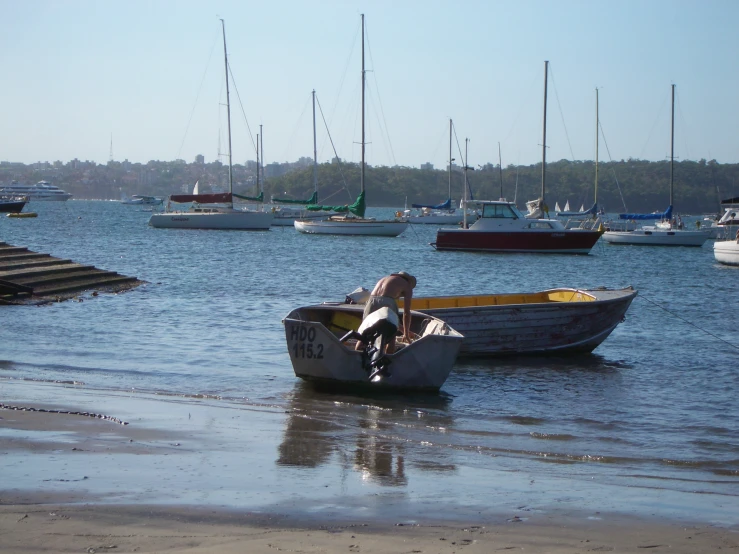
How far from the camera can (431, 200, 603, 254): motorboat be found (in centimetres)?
4759

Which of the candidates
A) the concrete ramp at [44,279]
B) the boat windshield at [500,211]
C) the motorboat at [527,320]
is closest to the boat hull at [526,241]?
the boat windshield at [500,211]

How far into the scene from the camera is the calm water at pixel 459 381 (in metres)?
9.33

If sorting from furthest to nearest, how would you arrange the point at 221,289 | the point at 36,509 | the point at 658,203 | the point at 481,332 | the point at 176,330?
the point at 658,203 → the point at 221,289 → the point at 176,330 → the point at 481,332 → the point at 36,509

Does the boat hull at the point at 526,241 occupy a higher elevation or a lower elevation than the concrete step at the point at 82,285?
higher

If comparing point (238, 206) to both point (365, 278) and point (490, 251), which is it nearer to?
point (490, 251)

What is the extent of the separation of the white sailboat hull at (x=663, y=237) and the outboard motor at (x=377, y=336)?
165 feet

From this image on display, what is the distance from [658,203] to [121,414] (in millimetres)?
163984

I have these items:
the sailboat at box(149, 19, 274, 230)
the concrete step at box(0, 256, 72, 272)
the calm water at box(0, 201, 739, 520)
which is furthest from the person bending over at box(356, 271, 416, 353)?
the sailboat at box(149, 19, 274, 230)

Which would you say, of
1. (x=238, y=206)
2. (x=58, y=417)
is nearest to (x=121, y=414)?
(x=58, y=417)

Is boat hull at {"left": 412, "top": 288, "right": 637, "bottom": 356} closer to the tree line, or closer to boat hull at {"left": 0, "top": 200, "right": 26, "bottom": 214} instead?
boat hull at {"left": 0, "top": 200, "right": 26, "bottom": 214}

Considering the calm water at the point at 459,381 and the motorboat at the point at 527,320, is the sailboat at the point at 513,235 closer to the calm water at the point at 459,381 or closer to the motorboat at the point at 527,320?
the calm water at the point at 459,381

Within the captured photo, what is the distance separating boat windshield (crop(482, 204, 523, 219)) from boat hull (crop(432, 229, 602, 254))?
4.45 feet

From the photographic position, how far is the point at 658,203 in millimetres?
164375

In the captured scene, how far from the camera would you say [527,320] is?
16312 mm
